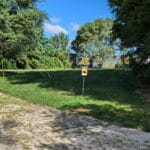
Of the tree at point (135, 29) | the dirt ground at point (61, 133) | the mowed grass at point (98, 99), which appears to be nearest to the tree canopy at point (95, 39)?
the mowed grass at point (98, 99)

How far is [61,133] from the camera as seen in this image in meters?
11.4

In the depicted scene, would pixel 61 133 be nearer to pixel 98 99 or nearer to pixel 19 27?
pixel 98 99

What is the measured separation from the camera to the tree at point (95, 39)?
243 feet

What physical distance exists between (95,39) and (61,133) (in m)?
64.8

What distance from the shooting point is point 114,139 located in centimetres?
1074

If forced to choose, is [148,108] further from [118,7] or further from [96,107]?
[118,7]

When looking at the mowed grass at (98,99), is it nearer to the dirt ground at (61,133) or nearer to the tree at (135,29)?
the dirt ground at (61,133)

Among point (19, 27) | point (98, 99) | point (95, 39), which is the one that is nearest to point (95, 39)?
point (95, 39)

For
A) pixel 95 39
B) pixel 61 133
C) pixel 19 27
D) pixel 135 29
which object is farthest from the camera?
pixel 95 39

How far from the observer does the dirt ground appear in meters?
10.2

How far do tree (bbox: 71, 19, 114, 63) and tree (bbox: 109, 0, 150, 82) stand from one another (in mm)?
51170

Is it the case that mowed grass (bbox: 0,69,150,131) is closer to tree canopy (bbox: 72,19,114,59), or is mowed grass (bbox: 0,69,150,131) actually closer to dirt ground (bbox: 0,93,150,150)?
dirt ground (bbox: 0,93,150,150)

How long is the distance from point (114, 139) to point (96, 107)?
4.36 m

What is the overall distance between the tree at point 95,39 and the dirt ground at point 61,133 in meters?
59.8
